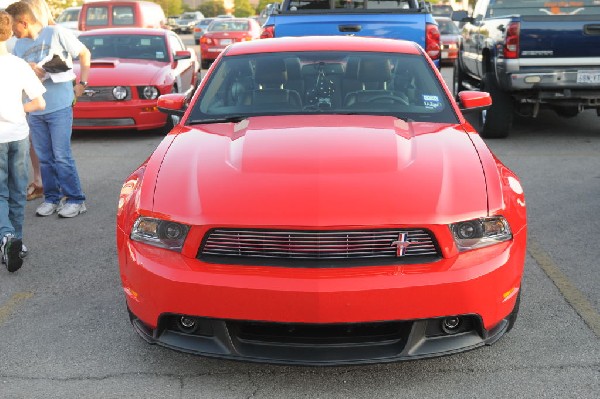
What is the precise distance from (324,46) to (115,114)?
18.8 ft

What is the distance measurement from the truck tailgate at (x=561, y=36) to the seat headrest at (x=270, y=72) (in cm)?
497

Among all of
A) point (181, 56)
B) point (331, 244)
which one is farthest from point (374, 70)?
point (181, 56)

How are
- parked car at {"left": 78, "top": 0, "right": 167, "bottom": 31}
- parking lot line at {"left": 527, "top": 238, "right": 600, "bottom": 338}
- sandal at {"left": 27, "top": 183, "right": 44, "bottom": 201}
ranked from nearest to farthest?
1. parking lot line at {"left": 527, "top": 238, "right": 600, "bottom": 338}
2. sandal at {"left": 27, "top": 183, "right": 44, "bottom": 201}
3. parked car at {"left": 78, "top": 0, "right": 167, "bottom": 31}

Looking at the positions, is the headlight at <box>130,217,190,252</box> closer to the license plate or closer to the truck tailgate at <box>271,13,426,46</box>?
the license plate

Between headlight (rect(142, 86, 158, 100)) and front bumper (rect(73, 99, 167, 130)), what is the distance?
0.07 meters

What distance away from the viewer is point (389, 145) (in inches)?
163

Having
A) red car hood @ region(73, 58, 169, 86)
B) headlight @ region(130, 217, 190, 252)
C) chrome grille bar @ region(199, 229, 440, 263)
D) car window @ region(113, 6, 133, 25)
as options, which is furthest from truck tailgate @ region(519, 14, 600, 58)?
car window @ region(113, 6, 133, 25)

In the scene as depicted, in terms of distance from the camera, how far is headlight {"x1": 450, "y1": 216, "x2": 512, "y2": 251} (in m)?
3.58

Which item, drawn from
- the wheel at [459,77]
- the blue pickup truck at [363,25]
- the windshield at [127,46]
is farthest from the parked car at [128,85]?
the wheel at [459,77]

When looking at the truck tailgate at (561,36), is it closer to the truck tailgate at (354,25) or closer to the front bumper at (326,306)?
the truck tailgate at (354,25)

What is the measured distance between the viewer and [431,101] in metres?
4.98

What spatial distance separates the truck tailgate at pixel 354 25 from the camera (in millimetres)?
10508

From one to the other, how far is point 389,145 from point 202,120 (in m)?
1.26

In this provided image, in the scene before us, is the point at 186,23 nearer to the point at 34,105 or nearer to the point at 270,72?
the point at 34,105
